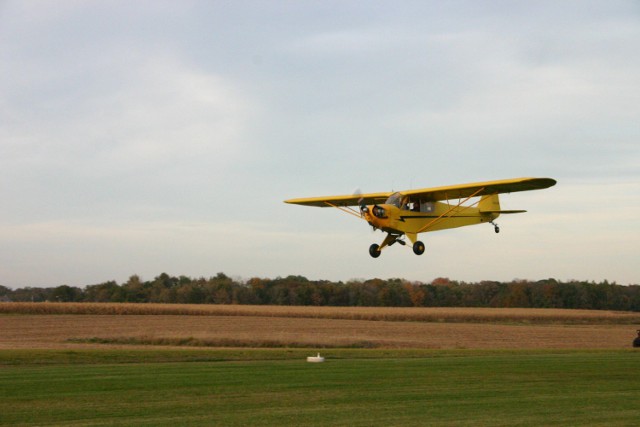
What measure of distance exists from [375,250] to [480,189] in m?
5.08

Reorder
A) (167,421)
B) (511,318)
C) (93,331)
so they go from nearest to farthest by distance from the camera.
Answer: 1. (167,421)
2. (93,331)
3. (511,318)

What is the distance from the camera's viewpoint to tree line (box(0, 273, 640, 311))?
113 meters

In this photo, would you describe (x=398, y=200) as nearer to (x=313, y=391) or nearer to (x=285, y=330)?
(x=313, y=391)

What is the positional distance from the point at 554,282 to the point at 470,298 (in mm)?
13134

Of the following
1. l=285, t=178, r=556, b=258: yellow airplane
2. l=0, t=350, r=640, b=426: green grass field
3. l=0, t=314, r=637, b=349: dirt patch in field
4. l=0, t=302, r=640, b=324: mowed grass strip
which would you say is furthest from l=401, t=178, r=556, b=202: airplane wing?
l=0, t=302, r=640, b=324: mowed grass strip

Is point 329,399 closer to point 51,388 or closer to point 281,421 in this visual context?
point 281,421

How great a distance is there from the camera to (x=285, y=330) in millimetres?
59000

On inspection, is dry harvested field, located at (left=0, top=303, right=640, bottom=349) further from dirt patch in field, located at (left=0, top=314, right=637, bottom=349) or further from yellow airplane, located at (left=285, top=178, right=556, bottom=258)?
yellow airplane, located at (left=285, top=178, right=556, bottom=258)

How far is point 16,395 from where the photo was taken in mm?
22016

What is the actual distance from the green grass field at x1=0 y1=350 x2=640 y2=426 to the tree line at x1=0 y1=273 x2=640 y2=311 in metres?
76.5

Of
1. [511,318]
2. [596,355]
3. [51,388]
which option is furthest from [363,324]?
[51,388]

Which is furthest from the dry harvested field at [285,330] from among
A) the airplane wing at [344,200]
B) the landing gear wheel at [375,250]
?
the landing gear wheel at [375,250]

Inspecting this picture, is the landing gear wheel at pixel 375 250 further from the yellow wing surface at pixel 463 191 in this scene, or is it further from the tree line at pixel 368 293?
the tree line at pixel 368 293

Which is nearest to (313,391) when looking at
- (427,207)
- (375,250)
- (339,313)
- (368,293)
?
(375,250)
